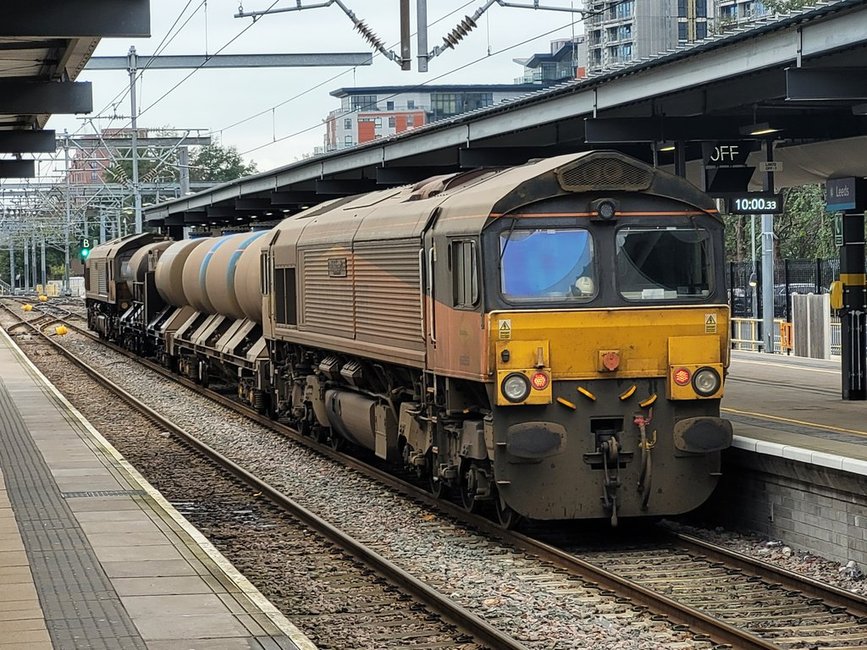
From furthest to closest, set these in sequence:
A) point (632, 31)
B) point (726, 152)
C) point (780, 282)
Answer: point (632, 31), point (780, 282), point (726, 152)

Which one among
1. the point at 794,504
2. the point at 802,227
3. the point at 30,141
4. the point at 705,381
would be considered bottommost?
the point at 794,504

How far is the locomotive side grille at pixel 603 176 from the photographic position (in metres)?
12.1

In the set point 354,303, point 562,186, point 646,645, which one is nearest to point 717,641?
point 646,645

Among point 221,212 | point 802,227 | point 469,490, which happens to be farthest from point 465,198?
point 802,227

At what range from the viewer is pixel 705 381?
480 inches

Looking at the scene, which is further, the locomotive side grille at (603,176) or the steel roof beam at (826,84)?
the steel roof beam at (826,84)

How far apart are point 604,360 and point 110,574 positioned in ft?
14.6

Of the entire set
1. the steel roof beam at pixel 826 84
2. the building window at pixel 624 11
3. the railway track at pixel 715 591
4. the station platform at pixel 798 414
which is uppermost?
the building window at pixel 624 11

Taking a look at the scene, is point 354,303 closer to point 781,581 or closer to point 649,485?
point 649,485

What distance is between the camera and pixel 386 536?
13.1 meters

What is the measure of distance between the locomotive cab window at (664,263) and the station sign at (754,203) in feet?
20.4

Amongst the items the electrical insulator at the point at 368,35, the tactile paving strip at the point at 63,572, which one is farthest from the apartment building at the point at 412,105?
the tactile paving strip at the point at 63,572

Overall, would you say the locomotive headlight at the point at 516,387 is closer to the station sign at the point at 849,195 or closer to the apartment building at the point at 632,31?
the station sign at the point at 849,195

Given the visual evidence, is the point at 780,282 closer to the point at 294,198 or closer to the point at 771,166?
the point at 294,198
